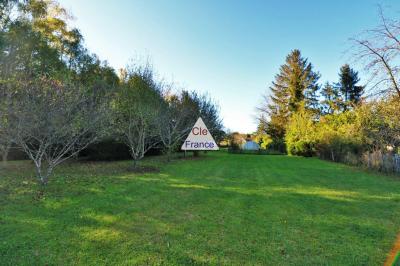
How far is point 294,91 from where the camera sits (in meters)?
36.6

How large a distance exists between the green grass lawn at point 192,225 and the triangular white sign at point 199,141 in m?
1.31

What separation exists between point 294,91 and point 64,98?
35815 millimetres

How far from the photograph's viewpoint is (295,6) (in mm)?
10758

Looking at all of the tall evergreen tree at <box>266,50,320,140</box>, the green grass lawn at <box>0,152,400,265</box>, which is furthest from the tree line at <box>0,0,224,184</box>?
the tall evergreen tree at <box>266,50,320,140</box>

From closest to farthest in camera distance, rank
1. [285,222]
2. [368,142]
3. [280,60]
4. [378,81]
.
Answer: [285,222]
[378,81]
[368,142]
[280,60]

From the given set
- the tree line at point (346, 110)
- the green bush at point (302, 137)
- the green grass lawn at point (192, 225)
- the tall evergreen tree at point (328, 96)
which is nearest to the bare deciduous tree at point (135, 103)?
the green grass lawn at point (192, 225)

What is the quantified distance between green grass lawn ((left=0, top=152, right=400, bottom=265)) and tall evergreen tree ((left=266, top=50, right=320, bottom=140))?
100ft

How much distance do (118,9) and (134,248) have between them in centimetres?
998

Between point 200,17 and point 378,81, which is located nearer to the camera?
point 378,81

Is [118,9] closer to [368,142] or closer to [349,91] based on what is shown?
[368,142]

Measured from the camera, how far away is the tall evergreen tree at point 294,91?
36250 millimetres

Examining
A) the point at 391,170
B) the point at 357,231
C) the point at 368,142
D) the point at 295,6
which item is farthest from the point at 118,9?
the point at 368,142

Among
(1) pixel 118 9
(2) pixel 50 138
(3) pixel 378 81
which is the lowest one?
(2) pixel 50 138

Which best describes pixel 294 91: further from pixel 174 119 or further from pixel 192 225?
pixel 192 225
